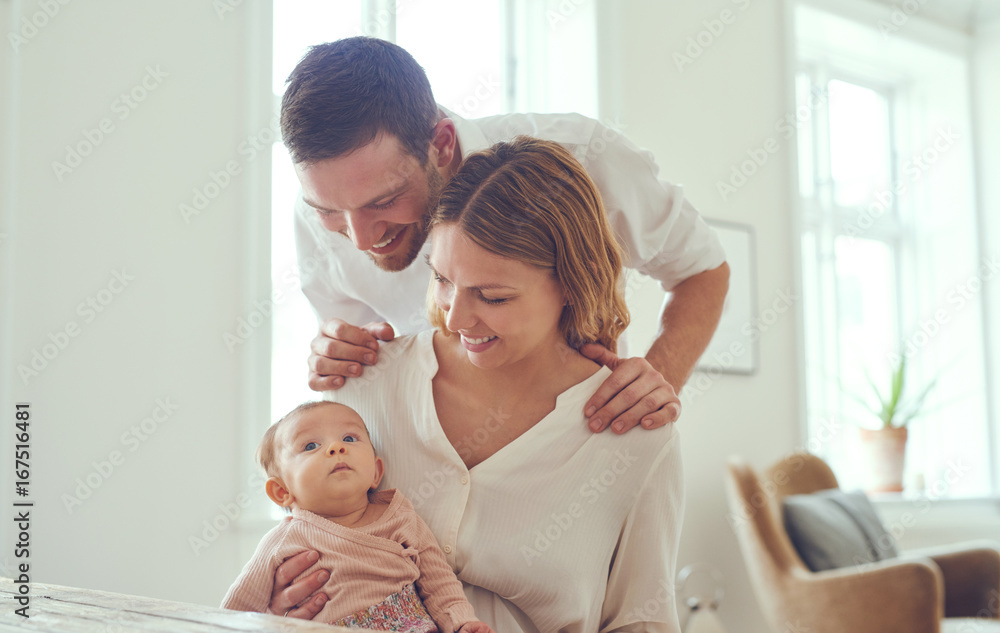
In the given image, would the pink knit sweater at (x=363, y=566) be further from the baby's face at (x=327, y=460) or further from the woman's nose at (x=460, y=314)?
the woman's nose at (x=460, y=314)

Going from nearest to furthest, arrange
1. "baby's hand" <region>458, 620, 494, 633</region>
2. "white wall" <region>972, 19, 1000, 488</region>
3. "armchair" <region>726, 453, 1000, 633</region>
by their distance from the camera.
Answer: "baby's hand" <region>458, 620, 494, 633</region>
"armchair" <region>726, 453, 1000, 633</region>
"white wall" <region>972, 19, 1000, 488</region>

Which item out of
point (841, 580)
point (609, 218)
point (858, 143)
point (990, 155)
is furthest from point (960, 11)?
point (609, 218)

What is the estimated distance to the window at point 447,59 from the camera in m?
3.39

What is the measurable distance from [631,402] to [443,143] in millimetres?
675

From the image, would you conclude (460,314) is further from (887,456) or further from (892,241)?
(892,241)

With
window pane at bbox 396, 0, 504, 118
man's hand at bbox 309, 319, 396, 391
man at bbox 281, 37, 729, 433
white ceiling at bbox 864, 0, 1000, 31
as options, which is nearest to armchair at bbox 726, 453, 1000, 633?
man at bbox 281, 37, 729, 433

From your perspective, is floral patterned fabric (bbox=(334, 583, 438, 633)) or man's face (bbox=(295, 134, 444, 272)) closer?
floral patterned fabric (bbox=(334, 583, 438, 633))

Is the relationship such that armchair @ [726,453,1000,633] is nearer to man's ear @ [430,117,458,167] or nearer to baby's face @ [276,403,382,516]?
man's ear @ [430,117,458,167]

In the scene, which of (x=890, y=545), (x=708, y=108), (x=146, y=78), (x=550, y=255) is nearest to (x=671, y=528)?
(x=550, y=255)

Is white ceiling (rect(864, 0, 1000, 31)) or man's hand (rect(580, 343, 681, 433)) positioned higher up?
white ceiling (rect(864, 0, 1000, 31))

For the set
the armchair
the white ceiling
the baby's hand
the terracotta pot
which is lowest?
the armchair

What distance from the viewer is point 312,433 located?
1.56 meters

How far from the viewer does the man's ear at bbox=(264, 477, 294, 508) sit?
1.59m

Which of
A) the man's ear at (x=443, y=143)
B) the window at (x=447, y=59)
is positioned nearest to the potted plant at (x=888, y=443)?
the window at (x=447, y=59)
